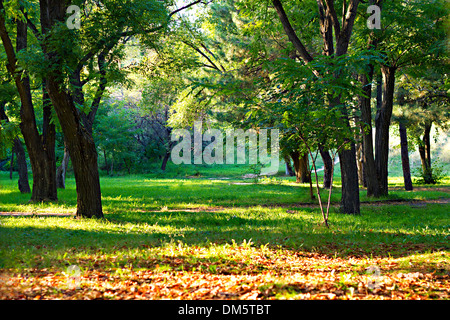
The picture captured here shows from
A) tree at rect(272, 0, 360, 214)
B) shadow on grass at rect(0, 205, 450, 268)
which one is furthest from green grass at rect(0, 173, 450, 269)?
tree at rect(272, 0, 360, 214)

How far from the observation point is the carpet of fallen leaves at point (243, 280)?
4.39 m

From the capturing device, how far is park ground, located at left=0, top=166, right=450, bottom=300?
4547mm

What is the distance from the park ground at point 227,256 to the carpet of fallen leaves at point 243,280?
13 mm

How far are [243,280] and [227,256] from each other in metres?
1.45

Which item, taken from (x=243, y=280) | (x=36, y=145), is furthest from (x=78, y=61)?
(x=243, y=280)

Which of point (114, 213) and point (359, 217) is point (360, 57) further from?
point (114, 213)

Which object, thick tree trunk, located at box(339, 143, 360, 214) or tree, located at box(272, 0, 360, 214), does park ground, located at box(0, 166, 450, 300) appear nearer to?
thick tree trunk, located at box(339, 143, 360, 214)

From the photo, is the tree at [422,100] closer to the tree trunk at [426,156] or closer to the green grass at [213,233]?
the tree trunk at [426,156]

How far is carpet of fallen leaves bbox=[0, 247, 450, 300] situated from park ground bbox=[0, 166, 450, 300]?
13 mm

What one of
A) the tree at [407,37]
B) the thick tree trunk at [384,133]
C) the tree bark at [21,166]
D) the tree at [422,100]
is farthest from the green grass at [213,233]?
the tree at [422,100]

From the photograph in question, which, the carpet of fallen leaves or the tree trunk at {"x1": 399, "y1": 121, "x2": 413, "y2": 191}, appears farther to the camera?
the tree trunk at {"x1": 399, "y1": 121, "x2": 413, "y2": 191}

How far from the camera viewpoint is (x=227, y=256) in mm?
6387
